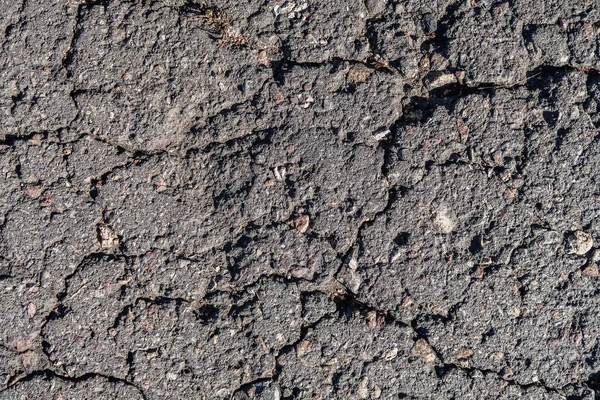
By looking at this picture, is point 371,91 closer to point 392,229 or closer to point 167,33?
point 392,229

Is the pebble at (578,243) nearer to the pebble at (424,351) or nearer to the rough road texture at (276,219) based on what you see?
the rough road texture at (276,219)

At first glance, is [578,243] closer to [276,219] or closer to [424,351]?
[424,351]

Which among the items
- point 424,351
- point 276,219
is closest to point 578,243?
point 424,351

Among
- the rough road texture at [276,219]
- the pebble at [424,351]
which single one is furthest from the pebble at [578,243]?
the pebble at [424,351]

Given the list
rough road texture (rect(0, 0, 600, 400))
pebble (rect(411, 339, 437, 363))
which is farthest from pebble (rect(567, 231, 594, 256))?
pebble (rect(411, 339, 437, 363))

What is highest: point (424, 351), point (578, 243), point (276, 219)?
point (276, 219)

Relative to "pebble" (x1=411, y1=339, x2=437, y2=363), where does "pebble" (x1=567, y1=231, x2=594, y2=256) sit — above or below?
above

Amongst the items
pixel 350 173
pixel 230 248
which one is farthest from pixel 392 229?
pixel 230 248

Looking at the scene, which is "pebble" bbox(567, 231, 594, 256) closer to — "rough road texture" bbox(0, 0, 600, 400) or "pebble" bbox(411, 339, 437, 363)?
"rough road texture" bbox(0, 0, 600, 400)
